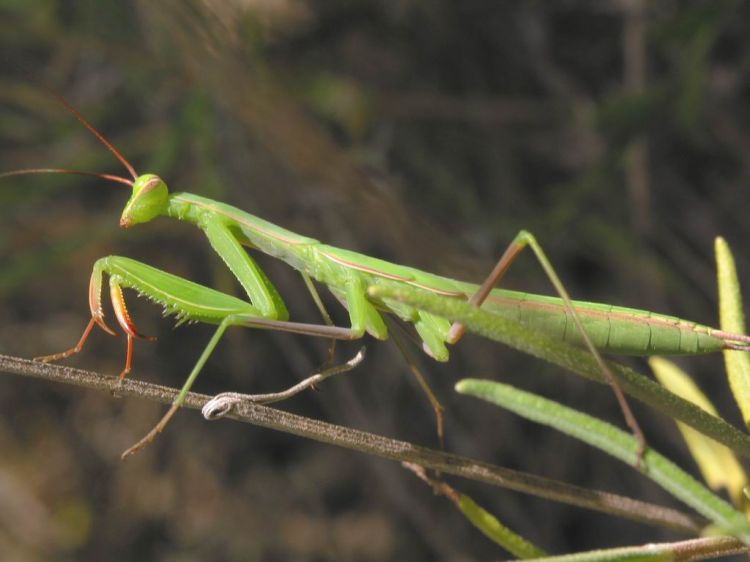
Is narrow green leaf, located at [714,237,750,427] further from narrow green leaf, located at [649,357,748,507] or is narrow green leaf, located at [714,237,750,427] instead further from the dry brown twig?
the dry brown twig

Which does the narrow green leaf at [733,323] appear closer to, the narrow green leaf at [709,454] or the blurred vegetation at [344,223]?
the narrow green leaf at [709,454]

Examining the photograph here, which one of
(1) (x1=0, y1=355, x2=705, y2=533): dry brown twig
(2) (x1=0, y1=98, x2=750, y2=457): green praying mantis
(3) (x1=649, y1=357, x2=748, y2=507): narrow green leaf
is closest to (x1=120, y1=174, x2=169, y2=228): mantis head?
(2) (x1=0, y1=98, x2=750, y2=457): green praying mantis

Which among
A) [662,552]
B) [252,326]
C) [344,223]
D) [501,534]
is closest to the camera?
[662,552]

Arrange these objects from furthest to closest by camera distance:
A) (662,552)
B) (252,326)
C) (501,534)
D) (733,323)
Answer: (252,326) → (733,323) → (501,534) → (662,552)

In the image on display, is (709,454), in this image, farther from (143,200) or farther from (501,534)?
(143,200)

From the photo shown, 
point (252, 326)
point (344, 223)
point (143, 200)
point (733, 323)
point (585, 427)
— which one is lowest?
point (585, 427)

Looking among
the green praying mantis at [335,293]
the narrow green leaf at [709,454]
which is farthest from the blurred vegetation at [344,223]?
the narrow green leaf at [709,454]

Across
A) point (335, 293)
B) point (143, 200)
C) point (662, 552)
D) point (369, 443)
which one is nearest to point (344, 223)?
Answer: point (335, 293)
